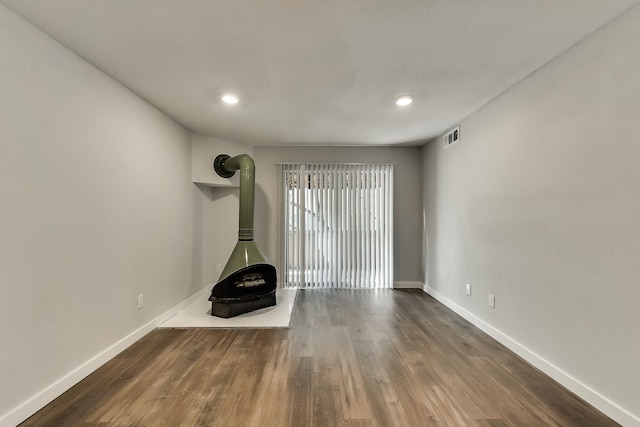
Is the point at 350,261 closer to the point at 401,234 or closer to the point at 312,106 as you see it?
the point at 401,234

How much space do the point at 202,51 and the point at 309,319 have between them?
107 inches

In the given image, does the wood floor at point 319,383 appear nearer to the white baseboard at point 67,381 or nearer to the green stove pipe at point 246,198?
the white baseboard at point 67,381

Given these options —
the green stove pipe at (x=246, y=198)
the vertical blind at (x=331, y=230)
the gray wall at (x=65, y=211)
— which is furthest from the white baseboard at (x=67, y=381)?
the vertical blind at (x=331, y=230)

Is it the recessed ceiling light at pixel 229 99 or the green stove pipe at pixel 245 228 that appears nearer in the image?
the recessed ceiling light at pixel 229 99

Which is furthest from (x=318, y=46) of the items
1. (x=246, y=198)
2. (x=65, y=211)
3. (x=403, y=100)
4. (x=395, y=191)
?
(x=395, y=191)

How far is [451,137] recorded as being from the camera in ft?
12.0

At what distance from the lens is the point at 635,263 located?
1.56m

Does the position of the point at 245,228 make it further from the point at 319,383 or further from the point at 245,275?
the point at 319,383

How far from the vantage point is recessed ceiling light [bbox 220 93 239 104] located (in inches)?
106

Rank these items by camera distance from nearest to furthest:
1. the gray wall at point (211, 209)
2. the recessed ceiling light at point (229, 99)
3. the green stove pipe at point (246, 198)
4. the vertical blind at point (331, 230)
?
the recessed ceiling light at point (229, 99) → the green stove pipe at point (246, 198) → the gray wall at point (211, 209) → the vertical blind at point (331, 230)

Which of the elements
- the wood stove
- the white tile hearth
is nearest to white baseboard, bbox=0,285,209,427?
the white tile hearth

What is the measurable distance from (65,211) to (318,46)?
A: 201cm

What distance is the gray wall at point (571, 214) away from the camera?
160 centimetres

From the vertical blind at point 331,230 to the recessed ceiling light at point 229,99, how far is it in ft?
6.11
